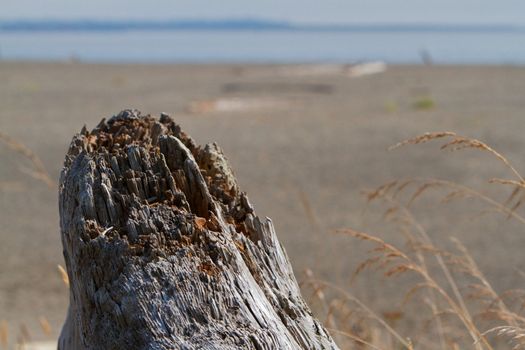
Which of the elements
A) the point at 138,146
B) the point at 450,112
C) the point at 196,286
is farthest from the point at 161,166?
the point at 450,112

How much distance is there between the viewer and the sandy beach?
852 centimetres

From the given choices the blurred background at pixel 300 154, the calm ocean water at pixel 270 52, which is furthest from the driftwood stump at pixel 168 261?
the calm ocean water at pixel 270 52

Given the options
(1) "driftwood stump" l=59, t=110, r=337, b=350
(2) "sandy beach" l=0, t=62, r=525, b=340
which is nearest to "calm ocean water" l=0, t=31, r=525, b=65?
(2) "sandy beach" l=0, t=62, r=525, b=340

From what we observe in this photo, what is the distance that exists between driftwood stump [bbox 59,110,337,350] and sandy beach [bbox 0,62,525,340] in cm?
137

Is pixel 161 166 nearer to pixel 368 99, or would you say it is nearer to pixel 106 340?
pixel 106 340

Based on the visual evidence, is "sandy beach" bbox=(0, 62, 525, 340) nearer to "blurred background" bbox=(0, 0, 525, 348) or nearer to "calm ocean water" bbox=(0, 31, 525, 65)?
"blurred background" bbox=(0, 0, 525, 348)

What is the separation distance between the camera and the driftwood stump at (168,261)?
4.73ft

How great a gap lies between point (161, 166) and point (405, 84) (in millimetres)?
30834

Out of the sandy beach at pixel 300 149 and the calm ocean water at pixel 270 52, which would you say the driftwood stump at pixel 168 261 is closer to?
the sandy beach at pixel 300 149

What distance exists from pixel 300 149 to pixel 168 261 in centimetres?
1364

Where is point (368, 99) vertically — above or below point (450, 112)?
above

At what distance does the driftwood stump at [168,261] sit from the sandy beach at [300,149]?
53.8 inches

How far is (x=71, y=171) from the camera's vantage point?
5.88 ft

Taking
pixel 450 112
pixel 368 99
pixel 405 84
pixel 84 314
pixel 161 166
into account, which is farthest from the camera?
pixel 405 84
